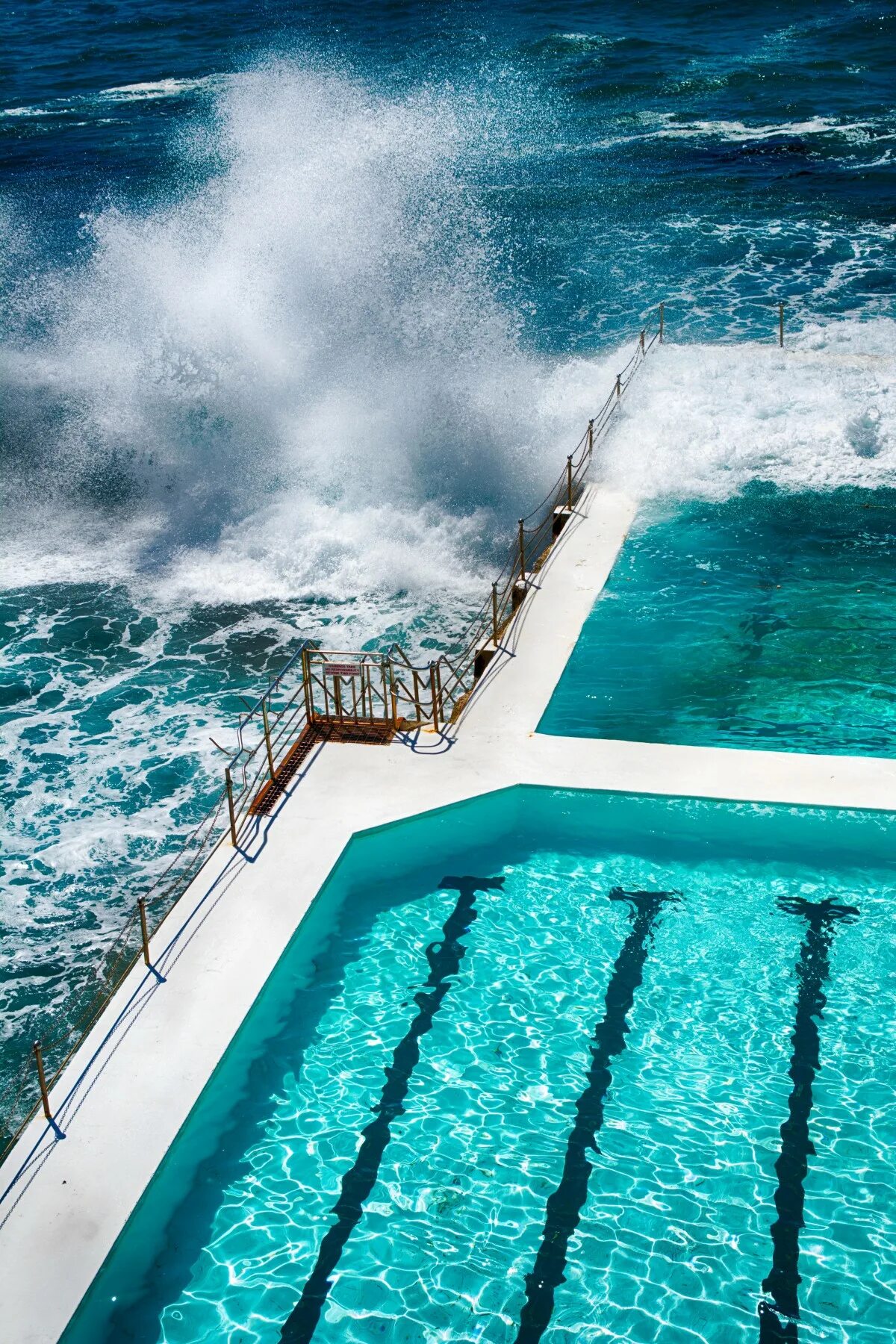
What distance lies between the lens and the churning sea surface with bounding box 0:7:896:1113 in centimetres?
1503

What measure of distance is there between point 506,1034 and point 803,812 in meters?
3.41

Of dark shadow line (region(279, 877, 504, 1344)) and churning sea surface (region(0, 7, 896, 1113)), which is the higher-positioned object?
dark shadow line (region(279, 877, 504, 1344))

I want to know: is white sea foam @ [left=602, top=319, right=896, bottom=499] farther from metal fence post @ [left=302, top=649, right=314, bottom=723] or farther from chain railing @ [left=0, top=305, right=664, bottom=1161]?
metal fence post @ [left=302, top=649, right=314, bottom=723]

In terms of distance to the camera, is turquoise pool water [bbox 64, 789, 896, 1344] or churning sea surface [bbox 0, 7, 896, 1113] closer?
turquoise pool water [bbox 64, 789, 896, 1344]

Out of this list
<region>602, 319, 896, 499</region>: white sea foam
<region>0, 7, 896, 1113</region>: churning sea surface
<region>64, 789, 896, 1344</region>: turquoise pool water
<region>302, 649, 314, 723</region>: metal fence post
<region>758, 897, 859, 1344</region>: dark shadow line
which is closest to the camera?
<region>758, 897, 859, 1344</region>: dark shadow line

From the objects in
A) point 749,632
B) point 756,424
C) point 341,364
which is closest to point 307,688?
point 749,632

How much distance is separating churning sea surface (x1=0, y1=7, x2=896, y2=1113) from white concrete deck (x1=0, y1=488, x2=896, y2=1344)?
133 centimetres

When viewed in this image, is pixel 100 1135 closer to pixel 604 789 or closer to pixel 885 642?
pixel 604 789

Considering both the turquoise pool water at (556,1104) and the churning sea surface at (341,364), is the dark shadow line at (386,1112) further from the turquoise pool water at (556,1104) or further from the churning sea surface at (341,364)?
the churning sea surface at (341,364)

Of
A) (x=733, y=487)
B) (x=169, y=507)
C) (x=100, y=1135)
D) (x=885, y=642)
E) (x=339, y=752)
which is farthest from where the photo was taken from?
(x=169, y=507)

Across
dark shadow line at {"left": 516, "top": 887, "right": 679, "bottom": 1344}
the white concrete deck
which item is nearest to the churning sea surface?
the white concrete deck

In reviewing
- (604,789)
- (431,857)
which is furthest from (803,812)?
(431,857)

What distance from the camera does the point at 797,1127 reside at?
9.05 metres

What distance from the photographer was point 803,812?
38.3 ft
